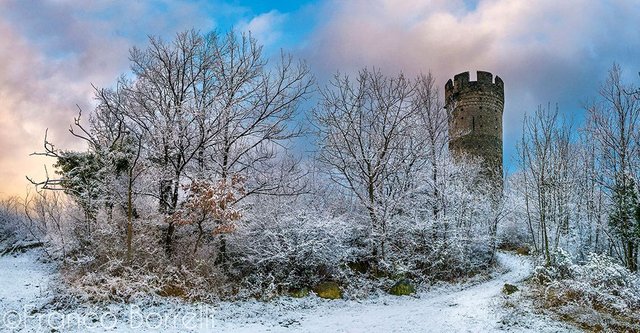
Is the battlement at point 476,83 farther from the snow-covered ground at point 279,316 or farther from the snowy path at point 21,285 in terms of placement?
the snowy path at point 21,285

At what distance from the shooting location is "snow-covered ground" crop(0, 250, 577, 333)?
9625mm

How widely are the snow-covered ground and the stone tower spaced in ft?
81.1

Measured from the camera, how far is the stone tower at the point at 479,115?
37.3 m

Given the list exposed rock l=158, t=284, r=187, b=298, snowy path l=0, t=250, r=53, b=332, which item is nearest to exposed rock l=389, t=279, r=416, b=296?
exposed rock l=158, t=284, r=187, b=298

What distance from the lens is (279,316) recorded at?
11.7 metres

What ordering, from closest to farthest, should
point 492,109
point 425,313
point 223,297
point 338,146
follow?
point 425,313, point 223,297, point 338,146, point 492,109

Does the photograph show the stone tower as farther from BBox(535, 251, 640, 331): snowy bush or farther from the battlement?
BBox(535, 251, 640, 331): snowy bush

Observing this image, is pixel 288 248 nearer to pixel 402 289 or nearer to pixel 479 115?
pixel 402 289

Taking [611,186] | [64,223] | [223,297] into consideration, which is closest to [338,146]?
[223,297]

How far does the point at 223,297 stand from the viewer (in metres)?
12.9

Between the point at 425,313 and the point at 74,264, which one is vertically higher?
the point at 74,264

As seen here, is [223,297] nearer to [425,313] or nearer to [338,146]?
[425,313]

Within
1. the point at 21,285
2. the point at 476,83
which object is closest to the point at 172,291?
the point at 21,285

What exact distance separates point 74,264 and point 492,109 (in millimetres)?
35181
